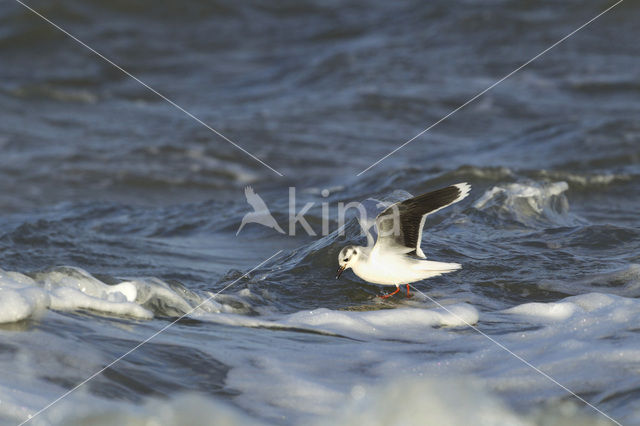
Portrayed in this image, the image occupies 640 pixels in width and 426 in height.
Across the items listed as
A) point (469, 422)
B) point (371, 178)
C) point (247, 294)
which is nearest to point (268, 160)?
point (371, 178)

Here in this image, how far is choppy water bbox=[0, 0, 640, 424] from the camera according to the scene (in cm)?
359

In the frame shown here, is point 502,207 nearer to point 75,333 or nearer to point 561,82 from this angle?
point 75,333

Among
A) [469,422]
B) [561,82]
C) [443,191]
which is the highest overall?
[561,82]

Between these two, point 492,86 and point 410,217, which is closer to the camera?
point 410,217

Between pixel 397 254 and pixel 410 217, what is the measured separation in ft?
1.00

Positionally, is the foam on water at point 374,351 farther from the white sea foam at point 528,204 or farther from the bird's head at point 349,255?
the white sea foam at point 528,204

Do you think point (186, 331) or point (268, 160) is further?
point (268, 160)

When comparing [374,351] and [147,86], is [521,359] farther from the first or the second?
[147,86]

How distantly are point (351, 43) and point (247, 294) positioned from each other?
37.3 feet

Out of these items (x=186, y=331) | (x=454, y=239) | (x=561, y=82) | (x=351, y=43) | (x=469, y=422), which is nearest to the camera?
(x=469, y=422)

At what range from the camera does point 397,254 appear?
187 inches

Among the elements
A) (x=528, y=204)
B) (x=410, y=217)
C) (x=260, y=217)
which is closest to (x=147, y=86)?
(x=260, y=217)

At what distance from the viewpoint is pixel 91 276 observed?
4914mm

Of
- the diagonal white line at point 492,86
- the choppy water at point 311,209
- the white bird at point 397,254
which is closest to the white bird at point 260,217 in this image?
the choppy water at point 311,209
